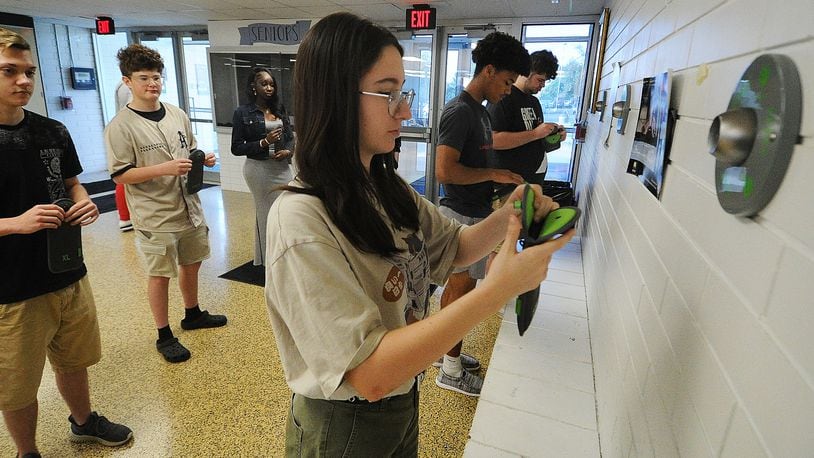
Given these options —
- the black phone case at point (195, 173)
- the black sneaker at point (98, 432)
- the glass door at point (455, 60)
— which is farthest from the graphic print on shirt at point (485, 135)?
the glass door at point (455, 60)

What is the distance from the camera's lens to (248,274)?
12.3 feet

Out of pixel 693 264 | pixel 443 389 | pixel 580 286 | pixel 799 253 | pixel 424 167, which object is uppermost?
pixel 799 253

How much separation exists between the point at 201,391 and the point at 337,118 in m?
2.00

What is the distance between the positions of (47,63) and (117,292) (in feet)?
18.9

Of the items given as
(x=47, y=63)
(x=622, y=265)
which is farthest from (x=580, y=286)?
(x=47, y=63)

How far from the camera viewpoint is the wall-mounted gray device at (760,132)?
0.52 meters

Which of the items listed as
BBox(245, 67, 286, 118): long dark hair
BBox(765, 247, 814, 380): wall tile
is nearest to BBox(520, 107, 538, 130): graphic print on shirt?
BBox(245, 67, 286, 118): long dark hair

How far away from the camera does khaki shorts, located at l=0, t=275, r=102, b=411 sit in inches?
60.8

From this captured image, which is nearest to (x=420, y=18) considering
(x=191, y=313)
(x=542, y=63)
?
(x=542, y=63)

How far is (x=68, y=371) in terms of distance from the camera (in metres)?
1.79

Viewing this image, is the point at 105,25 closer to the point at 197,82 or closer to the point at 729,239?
the point at 197,82

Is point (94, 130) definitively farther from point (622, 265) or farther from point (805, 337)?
point (805, 337)

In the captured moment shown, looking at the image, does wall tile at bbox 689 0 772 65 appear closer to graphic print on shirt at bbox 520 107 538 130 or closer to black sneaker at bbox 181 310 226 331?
graphic print on shirt at bbox 520 107 538 130

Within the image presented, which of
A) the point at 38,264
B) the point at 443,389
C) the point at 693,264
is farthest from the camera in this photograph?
the point at 443,389
